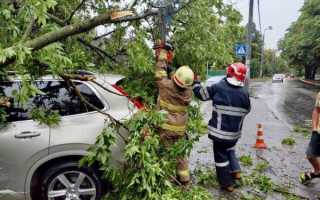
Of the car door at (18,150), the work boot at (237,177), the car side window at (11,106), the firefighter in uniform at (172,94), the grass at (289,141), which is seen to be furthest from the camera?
the grass at (289,141)

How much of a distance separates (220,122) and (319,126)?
150 cm

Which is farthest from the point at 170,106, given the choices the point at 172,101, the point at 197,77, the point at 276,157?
the point at 276,157

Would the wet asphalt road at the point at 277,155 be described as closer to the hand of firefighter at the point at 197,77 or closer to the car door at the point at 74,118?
the hand of firefighter at the point at 197,77

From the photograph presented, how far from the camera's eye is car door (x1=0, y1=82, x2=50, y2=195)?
3.58 m

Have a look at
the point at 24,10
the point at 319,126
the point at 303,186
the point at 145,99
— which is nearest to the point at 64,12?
the point at 145,99

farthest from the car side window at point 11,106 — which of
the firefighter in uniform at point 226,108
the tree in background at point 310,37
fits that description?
the tree in background at point 310,37

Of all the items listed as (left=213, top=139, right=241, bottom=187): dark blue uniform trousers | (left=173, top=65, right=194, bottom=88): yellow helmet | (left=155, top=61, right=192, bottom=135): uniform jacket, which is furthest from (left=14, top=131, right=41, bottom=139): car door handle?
(left=213, top=139, right=241, bottom=187): dark blue uniform trousers

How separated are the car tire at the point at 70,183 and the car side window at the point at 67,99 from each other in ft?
1.96

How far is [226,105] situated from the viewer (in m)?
4.45

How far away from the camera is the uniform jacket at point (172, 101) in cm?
404

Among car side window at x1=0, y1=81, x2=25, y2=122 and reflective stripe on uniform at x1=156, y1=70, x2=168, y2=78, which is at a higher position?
reflective stripe on uniform at x1=156, y1=70, x2=168, y2=78

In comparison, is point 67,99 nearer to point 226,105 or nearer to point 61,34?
point 61,34

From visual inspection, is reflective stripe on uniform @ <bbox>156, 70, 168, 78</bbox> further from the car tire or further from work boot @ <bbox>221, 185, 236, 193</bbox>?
work boot @ <bbox>221, 185, 236, 193</bbox>

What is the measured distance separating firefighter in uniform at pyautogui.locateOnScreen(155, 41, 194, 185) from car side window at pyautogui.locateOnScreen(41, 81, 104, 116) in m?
0.78
